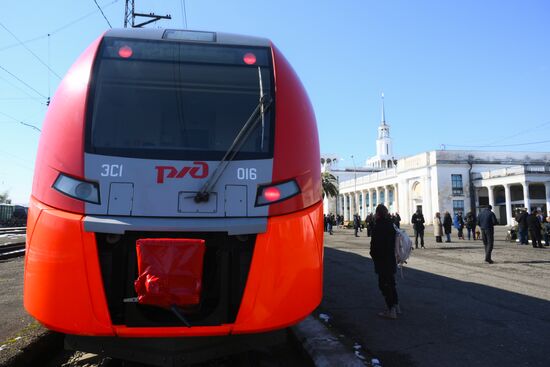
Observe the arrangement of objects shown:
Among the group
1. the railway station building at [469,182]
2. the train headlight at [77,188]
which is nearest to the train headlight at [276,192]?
the train headlight at [77,188]

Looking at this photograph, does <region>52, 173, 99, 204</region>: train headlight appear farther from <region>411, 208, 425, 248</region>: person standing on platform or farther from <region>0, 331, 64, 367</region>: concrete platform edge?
<region>411, 208, 425, 248</region>: person standing on platform

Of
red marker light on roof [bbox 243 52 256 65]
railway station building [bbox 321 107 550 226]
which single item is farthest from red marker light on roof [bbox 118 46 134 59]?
railway station building [bbox 321 107 550 226]

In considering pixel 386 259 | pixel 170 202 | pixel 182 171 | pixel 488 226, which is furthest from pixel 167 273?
pixel 488 226

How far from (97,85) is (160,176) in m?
1.02

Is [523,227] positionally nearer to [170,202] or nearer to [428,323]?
[428,323]

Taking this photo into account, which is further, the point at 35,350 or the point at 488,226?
the point at 488,226

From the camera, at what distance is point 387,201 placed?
77.2m

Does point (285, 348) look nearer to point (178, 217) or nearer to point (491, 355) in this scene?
point (491, 355)

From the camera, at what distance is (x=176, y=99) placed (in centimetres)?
358

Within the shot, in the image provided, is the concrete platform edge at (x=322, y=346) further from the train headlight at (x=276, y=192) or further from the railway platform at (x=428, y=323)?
the train headlight at (x=276, y=192)

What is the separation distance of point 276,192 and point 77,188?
1.47 meters

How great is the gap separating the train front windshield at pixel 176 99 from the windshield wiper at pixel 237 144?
1.7 inches

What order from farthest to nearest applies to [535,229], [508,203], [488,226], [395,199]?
[395,199], [508,203], [535,229], [488,226]

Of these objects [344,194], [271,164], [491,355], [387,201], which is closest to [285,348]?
[491,355]
